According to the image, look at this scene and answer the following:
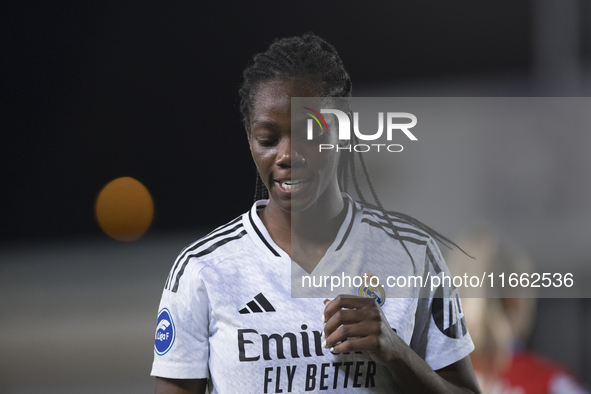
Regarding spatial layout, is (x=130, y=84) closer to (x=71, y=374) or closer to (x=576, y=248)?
(x=71, y=374)

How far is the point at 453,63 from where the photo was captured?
199 cm

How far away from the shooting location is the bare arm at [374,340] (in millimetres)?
775

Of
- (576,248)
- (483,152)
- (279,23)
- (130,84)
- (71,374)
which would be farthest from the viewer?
(71,374)

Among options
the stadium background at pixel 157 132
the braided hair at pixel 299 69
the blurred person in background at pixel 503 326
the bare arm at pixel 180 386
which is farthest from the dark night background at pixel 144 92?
the bare arm at pixel 180 386

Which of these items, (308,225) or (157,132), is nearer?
(308,225)

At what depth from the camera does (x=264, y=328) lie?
2.71 ft

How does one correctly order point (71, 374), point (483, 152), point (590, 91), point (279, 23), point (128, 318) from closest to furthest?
point (483, 152)
point (590, 91)
point (279, 23)
point (71, 374)
point (128, 318)

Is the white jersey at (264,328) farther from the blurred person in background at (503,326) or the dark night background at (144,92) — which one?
the dark night background at (144,92)

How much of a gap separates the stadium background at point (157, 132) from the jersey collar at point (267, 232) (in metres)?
0.15

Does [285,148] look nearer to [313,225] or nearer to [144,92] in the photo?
[313,225]

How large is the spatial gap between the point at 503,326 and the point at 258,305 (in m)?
0.93

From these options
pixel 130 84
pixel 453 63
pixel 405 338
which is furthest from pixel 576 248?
pixel 130 84

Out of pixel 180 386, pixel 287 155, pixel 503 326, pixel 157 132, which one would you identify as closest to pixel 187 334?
pixel 180 386

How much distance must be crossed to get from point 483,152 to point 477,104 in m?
0.39
